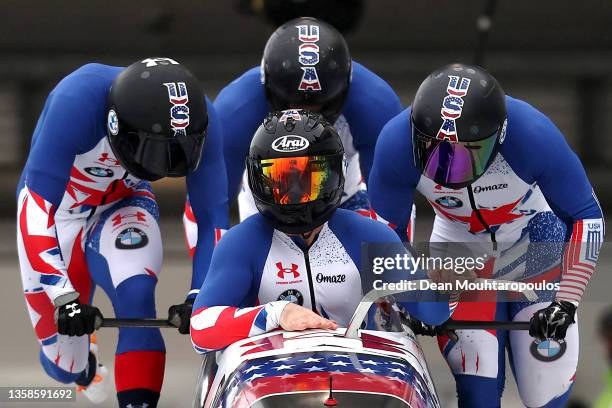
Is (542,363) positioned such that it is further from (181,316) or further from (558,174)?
(181,316)

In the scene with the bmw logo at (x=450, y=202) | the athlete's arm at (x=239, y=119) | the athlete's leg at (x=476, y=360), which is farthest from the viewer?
the athlete's arm at (x=239, y=119)

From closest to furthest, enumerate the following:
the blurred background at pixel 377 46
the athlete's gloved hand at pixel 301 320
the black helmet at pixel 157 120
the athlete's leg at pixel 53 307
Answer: the athlete's gloved hand at pixel 301 320 → the black helmet at pixel 157 120 → the athlete's leg at pixel 53 307 → the blurred background at pixel 377 46

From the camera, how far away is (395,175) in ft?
17.6

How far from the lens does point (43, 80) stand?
12914mm

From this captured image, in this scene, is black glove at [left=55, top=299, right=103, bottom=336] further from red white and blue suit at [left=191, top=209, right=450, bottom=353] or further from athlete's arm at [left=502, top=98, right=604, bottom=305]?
athlete's arm at [left=502, top=98, right=604, bottom=305]

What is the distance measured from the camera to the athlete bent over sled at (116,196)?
5.13 metres

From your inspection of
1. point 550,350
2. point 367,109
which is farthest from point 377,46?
point 550,350

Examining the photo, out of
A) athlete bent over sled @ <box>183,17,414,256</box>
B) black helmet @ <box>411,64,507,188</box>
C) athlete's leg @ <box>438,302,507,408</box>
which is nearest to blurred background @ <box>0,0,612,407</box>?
athlete bent over sled @ <box>183,17,414,256</box>

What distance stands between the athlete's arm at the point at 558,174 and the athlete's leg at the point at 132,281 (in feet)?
4.71

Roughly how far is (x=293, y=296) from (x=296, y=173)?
41 centimetres

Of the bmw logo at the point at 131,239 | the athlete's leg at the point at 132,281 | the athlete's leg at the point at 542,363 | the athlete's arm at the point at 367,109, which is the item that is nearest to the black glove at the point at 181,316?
the athlete's leg at the point at 132,281

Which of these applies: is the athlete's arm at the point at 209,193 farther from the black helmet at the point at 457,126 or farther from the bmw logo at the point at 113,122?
the black helmet at the point at 457,126

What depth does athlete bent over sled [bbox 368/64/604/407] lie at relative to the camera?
494 centimetres

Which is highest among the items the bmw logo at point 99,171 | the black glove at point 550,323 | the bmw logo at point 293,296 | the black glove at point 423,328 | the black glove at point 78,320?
the bmw logo at point 99,171
